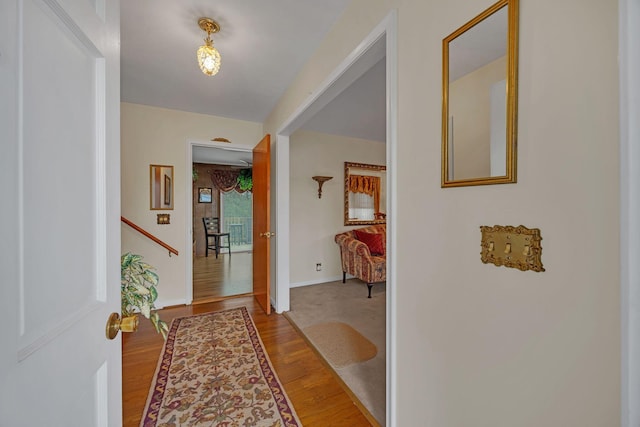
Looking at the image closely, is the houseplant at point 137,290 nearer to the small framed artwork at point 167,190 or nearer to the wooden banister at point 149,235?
the wooden banister at point 149,235

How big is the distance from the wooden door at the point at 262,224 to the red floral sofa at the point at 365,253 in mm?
1376

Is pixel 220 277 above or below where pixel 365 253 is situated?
below

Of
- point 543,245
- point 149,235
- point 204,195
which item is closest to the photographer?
point 543,245

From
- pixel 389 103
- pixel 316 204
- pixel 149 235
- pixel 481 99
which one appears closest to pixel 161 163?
pixel 149 235

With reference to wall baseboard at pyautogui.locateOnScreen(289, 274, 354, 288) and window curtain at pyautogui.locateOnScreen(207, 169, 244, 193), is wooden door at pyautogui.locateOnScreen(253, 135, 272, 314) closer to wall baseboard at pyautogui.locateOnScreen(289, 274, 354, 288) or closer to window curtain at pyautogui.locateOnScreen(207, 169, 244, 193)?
wall baseboard at pyautogui.locateOnScreen(289, 274, 354, 288)

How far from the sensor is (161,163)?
3.19 metres

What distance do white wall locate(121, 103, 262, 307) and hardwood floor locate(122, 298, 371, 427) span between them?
0.62 metres

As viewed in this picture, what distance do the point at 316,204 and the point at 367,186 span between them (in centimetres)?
108

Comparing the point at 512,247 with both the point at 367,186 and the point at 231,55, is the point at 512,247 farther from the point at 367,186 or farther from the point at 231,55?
the point at 367,186

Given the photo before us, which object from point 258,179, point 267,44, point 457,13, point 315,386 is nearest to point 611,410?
point 457,13

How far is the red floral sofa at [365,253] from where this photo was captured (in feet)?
11.5

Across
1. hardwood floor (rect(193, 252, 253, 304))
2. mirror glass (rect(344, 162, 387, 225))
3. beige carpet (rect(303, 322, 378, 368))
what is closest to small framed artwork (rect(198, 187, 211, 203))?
hardwood floor (rect(193, 252, 253, 304))

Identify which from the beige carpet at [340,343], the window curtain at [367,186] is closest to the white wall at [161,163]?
the beige carpet at [340,343]

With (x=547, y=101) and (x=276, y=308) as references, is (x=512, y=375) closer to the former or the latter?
(x=547, y=101)
